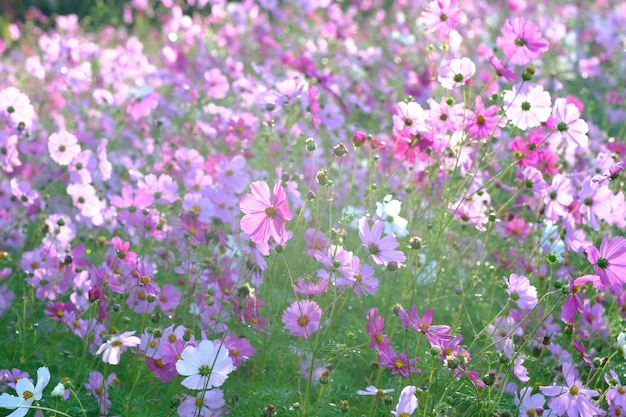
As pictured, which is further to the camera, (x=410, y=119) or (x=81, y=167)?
(x=81, y=167)

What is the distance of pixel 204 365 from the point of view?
1.46 meters

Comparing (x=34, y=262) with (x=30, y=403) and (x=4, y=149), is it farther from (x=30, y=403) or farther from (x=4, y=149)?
(x=30, y=403)

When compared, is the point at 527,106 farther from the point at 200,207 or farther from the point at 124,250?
the point at 124,250

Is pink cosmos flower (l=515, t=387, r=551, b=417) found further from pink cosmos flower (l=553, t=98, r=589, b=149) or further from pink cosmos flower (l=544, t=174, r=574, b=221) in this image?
pink cosmos flower (l=553, t=98, r=589, b=149)

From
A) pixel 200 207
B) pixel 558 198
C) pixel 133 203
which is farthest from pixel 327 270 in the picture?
pixel 558 198

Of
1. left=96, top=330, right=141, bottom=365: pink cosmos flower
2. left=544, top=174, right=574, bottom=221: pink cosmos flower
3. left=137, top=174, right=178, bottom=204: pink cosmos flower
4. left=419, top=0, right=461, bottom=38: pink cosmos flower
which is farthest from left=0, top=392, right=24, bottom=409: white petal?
left=419, top=0, right=461, bottom=38: pink cosmos flower

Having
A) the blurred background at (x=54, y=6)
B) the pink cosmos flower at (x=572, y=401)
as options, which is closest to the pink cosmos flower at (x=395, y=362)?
the pink cosmos flower at (x=572, y=401)

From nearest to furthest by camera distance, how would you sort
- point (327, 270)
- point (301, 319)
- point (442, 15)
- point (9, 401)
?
point (9, 401) < point (301, 319) < point (442, 15) < point (327, 270)

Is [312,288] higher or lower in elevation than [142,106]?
lower

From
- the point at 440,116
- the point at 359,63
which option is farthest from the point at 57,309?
the point at 359,63

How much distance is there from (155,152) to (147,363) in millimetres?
1660

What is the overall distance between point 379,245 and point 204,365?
454mm

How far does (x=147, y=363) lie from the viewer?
1.71 m

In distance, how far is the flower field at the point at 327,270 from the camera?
1618 millimetres
